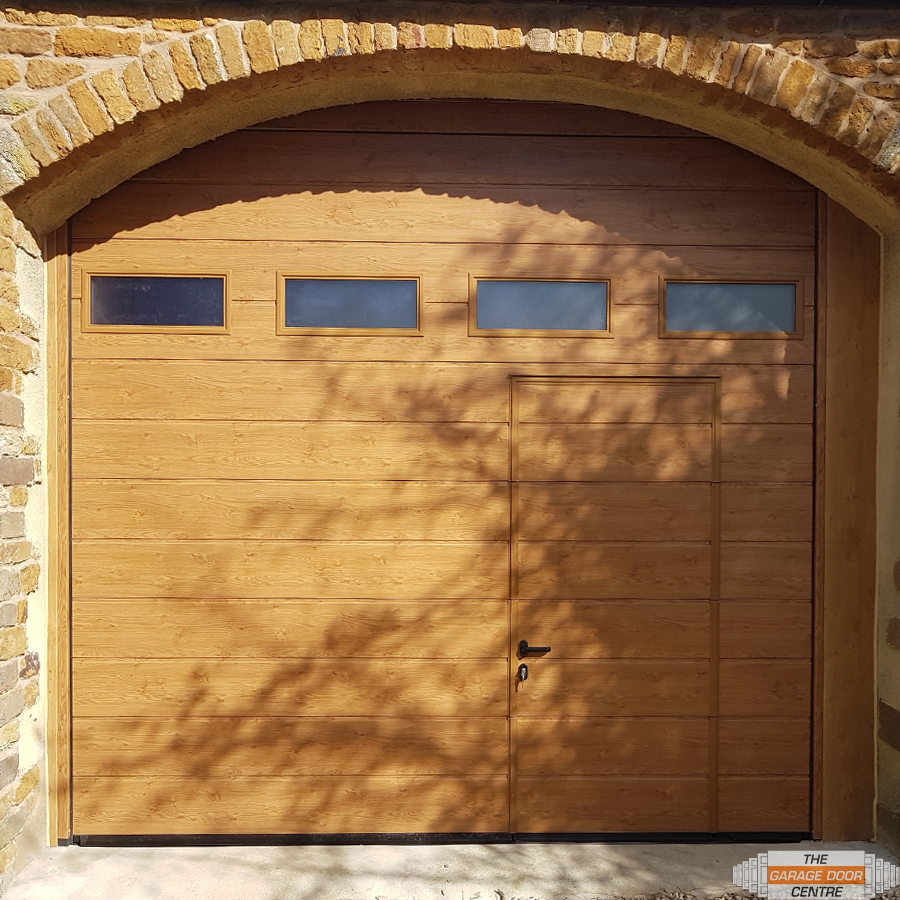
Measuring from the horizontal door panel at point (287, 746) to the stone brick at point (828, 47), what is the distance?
3088mm

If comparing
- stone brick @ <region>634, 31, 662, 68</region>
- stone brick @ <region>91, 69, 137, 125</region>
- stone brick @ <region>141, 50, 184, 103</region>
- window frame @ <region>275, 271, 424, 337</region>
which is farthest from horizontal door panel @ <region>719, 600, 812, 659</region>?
stone brick @ <region>91, 69, 137, 125</region>

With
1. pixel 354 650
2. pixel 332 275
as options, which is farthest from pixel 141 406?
pixel 354 650

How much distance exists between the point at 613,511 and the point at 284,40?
237cm

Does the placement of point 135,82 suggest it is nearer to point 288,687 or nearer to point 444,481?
point 444,481

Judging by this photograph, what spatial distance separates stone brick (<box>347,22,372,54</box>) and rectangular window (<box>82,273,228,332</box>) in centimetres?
110

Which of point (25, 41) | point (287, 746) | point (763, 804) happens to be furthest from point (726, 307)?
point (25, 41)

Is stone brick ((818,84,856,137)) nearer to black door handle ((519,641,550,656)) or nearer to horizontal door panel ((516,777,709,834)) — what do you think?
black door handle ((519,641,550,656))

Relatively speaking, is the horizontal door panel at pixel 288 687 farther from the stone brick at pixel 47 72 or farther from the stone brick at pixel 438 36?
the stone brick at pixel 438 36

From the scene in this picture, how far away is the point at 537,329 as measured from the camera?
2832 millimetres

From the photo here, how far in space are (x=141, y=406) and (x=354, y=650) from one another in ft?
4.79

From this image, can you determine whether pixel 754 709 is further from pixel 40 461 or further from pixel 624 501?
pixel 40 461

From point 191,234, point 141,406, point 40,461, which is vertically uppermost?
point 191,234

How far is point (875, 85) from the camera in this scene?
244 cm

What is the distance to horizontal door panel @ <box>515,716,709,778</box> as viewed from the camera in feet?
9.26
